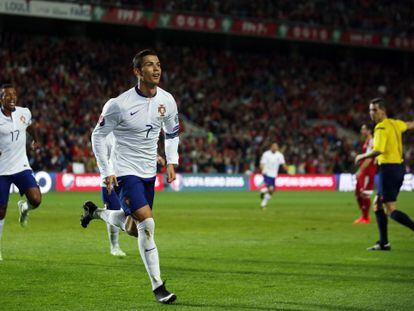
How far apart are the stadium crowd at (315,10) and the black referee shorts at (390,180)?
112ft

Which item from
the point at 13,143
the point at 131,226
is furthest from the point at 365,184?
the point at 131,226

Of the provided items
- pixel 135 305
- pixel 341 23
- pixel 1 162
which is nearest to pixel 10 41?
pixel 341 23

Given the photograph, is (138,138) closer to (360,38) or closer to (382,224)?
(382,224)

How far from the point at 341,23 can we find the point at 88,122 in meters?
22.9

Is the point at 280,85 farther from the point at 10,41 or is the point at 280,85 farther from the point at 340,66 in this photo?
the point at 10,41

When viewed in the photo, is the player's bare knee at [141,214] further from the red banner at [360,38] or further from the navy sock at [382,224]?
the red banner at [360,38]

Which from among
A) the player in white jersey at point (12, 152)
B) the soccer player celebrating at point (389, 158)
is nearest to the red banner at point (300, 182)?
the soccer player celebrating at point (389, 158)

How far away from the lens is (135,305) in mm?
8258

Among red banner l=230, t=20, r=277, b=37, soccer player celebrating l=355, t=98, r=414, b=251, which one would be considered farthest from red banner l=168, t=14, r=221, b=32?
soccer player celebrating l=355, t=98, r=414, b=251

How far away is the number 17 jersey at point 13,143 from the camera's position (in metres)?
12.4

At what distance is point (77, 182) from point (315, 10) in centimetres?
2521

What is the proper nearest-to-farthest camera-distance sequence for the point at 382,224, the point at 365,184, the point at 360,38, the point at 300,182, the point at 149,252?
the point at 149,252 < the point at 382,224 < the point at 365,184 < the point at 300,182 < the point at 360,38

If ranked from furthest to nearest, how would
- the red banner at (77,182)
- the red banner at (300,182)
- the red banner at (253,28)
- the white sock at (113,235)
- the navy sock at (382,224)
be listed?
1. the red banner at (253,28)
2. the red banner at (300,182)
3. the red banner at (77,182)
4. the navy sock at (382,224)
5. the white sock at (113,235)

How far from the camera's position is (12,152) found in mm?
12461
